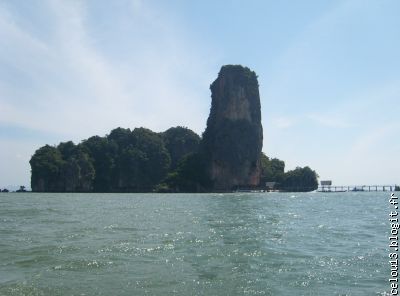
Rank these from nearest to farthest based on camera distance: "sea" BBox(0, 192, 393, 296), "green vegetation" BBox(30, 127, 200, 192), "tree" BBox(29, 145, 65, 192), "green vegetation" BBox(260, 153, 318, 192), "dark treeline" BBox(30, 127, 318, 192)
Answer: "sea" BBox(0, 192, 393, 296) < "dark treeline" BBox(30, 127, 318, 192) < "green vegetation" BBox(30, 127, 200, 192) < "tree" BBox(29, 145, 65, 192) < "green vegetation" BBox(260, 153, 318, 192)

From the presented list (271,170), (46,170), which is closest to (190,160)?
(271,170)

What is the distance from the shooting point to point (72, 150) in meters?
134

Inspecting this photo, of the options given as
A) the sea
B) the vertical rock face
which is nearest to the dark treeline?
the vertical rock face

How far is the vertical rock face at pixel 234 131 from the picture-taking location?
4889 inches

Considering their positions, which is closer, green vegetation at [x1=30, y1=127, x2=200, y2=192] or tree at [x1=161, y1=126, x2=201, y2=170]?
green vegetation at [x1=30, y1=127, x2=200, y2=192]

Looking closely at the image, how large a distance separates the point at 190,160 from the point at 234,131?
14.8 metres

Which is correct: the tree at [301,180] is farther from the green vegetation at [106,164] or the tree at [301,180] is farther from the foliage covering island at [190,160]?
the green vegetation at [106,164]

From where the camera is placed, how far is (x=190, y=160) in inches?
5118

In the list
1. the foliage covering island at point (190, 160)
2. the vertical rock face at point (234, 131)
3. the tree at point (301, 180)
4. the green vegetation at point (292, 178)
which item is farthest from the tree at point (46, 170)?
the tree at point (301, 180)

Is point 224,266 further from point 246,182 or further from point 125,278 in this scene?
point 246,182

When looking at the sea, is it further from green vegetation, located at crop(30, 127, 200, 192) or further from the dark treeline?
green vegetation, located at crop(30, 127, 200, 192)

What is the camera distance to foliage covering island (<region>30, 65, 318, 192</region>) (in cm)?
12456

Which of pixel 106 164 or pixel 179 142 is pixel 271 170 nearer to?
pixel 179 142

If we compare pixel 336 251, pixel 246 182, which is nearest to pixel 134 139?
pixel 246 182
